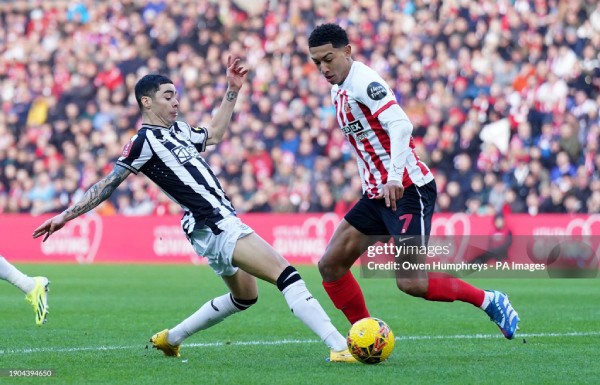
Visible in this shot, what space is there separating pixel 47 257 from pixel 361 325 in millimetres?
17515

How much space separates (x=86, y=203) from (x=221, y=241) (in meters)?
1.00

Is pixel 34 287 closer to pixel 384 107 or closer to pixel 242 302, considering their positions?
pixel 242 302

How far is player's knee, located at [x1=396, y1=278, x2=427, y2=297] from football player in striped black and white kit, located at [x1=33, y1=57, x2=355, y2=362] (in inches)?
23.9

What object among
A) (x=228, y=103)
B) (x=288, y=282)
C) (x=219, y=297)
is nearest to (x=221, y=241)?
(x=288, y=282)

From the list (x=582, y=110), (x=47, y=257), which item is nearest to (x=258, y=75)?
(x=47, y=257)

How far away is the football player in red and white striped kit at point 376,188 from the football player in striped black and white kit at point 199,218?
2.44 feet

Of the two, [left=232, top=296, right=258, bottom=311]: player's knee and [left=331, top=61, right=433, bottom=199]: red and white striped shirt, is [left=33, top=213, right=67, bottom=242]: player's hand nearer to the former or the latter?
[left=232, top=296, right=258, bottom=311]: player's knee

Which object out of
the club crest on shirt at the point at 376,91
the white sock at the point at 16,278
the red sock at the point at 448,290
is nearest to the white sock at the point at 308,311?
the red sock at the point at 448,290

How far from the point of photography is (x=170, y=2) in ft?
92.1

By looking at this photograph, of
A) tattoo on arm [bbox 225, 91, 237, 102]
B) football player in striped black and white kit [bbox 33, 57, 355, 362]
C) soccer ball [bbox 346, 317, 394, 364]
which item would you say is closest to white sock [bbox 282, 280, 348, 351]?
football player in striped black and white kit [bbox 33, 57, 355, 362]

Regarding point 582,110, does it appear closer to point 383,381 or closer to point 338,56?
point 338,56

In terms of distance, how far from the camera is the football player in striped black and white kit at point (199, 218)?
7977 mm

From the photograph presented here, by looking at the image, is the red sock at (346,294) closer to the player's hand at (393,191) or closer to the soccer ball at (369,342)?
the soccer ball at (369,342)

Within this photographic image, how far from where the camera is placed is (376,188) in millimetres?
8641
